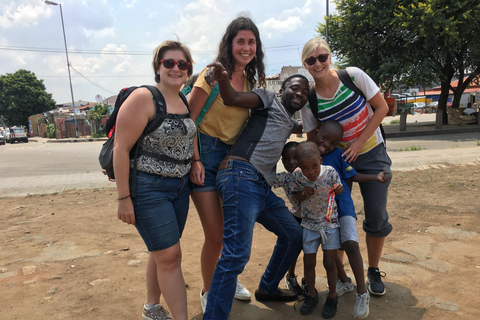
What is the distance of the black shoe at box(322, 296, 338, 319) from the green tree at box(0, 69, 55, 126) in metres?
53.6

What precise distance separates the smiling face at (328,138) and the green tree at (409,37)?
44.9 feet

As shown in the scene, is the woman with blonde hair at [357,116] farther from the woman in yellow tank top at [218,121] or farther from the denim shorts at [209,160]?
the denim shorts at [209,160]

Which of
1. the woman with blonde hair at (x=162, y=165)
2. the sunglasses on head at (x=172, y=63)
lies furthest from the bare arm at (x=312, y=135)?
the sunglasses on head at (x=172, y=63)

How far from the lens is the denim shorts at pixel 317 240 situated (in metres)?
2.54

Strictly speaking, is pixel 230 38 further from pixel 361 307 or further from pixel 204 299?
pixel 361 307

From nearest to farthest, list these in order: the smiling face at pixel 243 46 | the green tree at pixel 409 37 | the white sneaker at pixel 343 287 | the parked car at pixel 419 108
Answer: the smiling face at pixel 243 46 → the white sneaker at pixel 343 287 → the green tree at pixel 409 37 → the parked car at pixel 419 108

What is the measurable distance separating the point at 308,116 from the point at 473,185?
175 inches

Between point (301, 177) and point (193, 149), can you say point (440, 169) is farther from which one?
point (193, 149)

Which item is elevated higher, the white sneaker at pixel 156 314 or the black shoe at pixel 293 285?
the white sneaker at pixel 156 314

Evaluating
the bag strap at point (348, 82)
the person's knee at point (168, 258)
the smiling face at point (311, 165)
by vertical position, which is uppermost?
the bag strap at point (348, 82)

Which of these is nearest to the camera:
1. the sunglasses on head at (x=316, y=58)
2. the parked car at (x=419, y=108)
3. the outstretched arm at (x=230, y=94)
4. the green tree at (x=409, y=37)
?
the outstretched arm at (x=230, y=94)

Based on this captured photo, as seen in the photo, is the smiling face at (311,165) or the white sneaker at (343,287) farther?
the white sneaker at (343,287)

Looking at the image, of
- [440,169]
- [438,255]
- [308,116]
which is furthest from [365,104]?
[440,169]

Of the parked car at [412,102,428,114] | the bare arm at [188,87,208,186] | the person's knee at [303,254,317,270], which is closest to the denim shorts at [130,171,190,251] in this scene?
the bare arm at [188,87,208,186]
